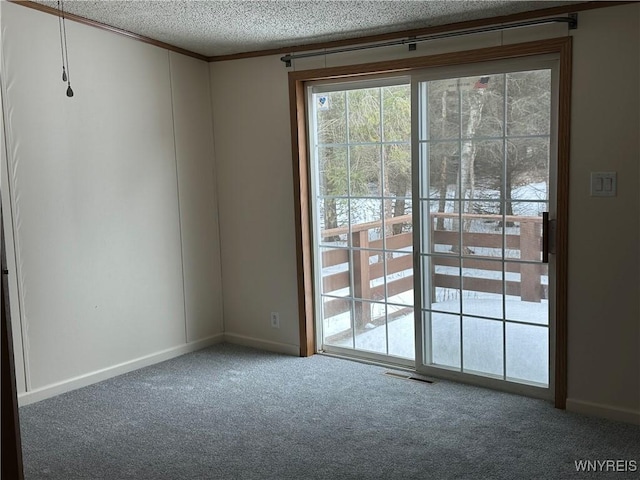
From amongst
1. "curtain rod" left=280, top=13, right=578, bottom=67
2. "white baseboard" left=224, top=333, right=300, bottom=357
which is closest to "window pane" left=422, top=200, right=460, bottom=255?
"curtain rod" left=280, top=13, right=578, bottom=67

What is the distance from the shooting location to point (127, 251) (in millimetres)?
4203

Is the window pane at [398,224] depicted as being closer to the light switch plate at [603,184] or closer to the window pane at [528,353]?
the window pane at [528,353]

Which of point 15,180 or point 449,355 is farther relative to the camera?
point 449,355

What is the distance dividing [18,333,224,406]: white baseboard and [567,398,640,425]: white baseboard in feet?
8.53

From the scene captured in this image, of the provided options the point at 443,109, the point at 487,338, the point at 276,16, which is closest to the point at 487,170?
the point at 443,109

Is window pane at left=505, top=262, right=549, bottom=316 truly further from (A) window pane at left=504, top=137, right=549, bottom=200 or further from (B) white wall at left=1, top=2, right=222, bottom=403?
(B) white wall at left=1, top=2, right=222, bottom=403

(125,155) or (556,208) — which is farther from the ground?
(125,155)

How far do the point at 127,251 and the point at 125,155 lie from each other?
0.63m

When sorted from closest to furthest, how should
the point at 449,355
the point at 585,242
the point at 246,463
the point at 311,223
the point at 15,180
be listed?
the point at 246,463
the point at 585,242
the point at 15,180
the point at 449,355
the point at 311,223

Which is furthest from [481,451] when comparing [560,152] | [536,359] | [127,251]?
[127,251]

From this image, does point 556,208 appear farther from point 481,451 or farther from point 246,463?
point 246,463

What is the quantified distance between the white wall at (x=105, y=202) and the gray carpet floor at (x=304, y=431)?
34cm

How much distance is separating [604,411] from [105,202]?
3.18 meters

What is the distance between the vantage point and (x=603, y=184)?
3.23 metres
